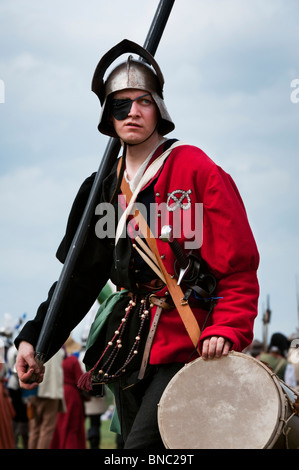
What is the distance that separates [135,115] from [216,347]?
131cm

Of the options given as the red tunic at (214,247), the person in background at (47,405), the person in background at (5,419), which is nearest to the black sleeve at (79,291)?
the red tunic at (214,247)

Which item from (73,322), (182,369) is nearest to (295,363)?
(73,322)

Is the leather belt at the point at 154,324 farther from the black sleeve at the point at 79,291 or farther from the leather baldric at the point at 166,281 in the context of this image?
the black sleeve at the point at 79,291

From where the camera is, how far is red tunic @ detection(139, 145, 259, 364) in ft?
13.3

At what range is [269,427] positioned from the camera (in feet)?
12.1

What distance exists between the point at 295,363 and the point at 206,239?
8918 millimetres

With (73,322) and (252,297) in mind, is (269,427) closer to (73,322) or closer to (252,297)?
(252,297)

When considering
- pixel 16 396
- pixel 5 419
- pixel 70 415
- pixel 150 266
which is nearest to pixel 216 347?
pixel 150 266

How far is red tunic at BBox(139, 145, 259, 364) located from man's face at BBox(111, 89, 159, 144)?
21 centimetres

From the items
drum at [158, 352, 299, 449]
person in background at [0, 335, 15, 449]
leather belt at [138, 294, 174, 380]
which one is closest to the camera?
drum at [158, 352, 299, 449]

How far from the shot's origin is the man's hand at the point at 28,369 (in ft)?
15.4

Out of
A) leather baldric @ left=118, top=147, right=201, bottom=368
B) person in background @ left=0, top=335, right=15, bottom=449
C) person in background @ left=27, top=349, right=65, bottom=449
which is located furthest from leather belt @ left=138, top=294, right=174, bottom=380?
person in background @ left=0, top=335, right=15, bottom=449

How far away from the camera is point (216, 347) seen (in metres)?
3.90

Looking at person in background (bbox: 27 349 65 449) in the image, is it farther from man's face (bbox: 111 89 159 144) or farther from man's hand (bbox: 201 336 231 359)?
man's hand (bbox: 201 336 231 359)
